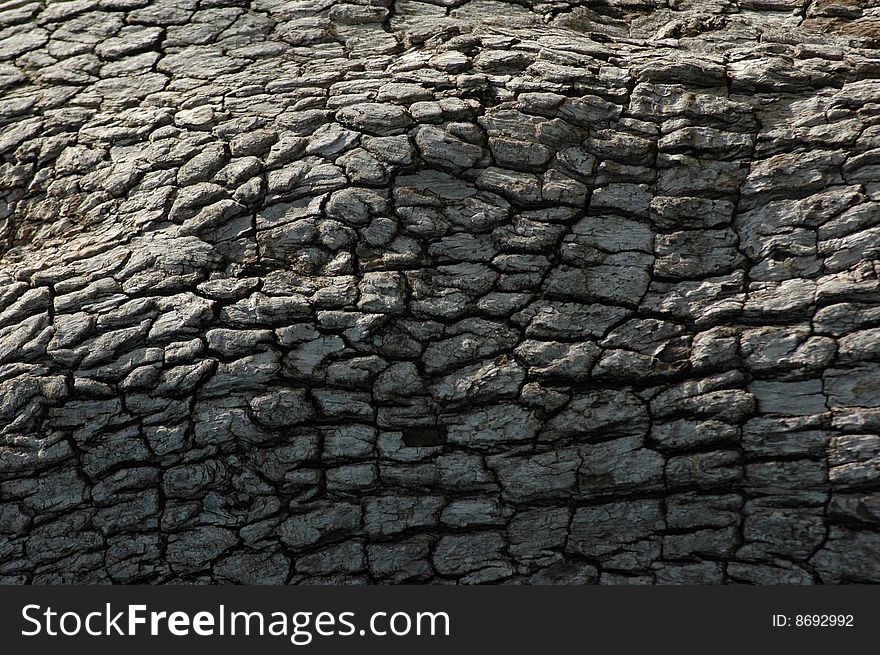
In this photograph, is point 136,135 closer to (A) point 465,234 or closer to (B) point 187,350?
(B) point 187,350

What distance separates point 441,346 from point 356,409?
12.5 inches

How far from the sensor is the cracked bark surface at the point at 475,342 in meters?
2.28

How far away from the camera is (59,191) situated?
2.75 m

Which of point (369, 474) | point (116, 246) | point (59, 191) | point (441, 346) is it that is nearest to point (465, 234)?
point (441, 346)

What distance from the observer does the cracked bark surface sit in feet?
7.48

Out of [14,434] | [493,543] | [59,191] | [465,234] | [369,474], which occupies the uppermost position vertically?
[59,191]

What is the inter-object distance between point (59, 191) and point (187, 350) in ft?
2.84

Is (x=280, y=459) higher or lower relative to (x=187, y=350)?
lower

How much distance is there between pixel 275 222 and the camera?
2.53m

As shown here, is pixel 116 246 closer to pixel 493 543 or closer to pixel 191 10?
pixel 191 10

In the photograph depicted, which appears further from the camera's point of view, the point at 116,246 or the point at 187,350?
the point at 116,246

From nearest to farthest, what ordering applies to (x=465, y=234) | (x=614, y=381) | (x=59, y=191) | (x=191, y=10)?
1. (x=614, y=381)
2. (x=465, y=234)
3. (x=59, y=191)
4. (x=191, y=10)

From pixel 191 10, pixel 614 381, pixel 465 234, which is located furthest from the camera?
pixel 191 10

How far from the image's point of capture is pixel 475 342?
7.85 feet
